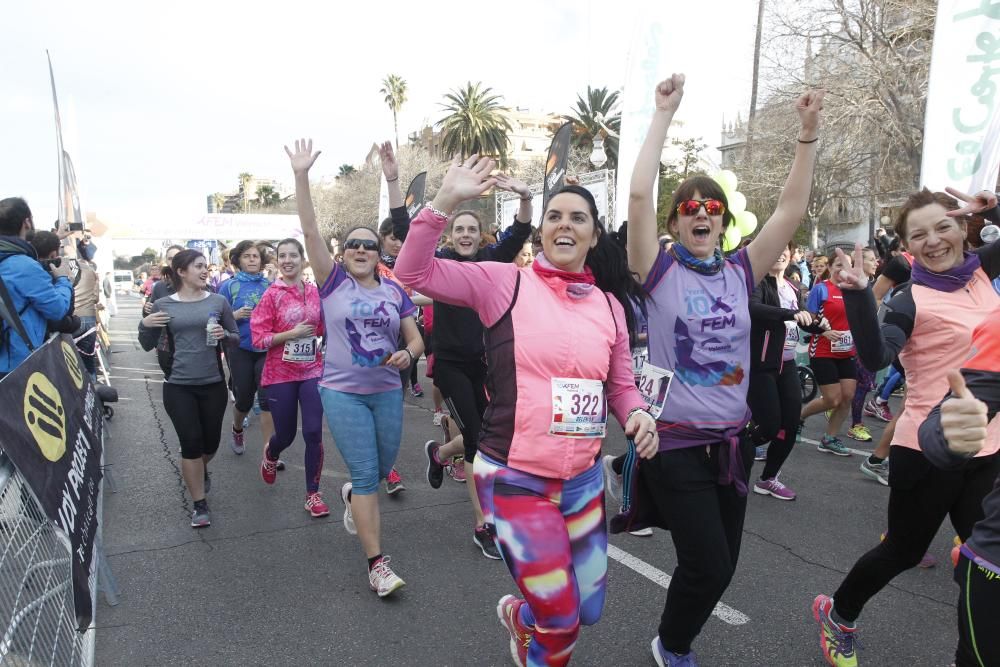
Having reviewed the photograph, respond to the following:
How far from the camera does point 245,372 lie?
6.62 m

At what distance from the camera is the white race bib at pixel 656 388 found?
271 cm

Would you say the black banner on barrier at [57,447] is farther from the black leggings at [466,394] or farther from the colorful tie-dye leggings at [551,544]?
the black leggings at [466,394]

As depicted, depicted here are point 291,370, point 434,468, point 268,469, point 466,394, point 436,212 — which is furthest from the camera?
point 268,469

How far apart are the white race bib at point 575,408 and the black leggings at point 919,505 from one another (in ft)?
4.22

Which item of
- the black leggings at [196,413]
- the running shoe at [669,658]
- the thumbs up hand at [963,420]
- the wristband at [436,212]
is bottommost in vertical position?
the running shoe at [669,658]

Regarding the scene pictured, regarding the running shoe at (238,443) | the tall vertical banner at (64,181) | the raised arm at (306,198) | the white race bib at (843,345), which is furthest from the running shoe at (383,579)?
the tall vertical banner at (64,181)

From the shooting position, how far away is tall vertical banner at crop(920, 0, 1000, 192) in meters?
5.65

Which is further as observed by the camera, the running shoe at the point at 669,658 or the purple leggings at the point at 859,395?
the purple leggings at the point at 859,395

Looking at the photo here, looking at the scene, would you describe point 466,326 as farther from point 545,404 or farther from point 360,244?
point 545,404

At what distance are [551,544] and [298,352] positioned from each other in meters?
3.25

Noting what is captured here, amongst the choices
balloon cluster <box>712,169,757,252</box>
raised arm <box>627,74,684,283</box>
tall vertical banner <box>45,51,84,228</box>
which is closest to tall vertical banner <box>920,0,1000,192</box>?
balloon cluster <box>712,169,757,252</box>

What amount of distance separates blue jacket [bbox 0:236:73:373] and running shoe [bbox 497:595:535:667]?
3.23 meters

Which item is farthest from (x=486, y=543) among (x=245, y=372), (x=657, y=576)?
(x=245, y=372)

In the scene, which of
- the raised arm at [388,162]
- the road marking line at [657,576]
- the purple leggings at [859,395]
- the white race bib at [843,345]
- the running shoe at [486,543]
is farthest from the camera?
the purple leggings at [859,395]
